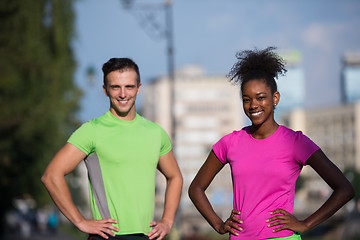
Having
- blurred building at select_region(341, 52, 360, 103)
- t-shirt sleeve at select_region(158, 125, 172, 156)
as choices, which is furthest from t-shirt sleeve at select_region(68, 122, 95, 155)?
blurred building at select_region(341, 52, 360, 103)

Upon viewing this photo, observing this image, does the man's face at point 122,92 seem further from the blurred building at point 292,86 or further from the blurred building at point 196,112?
the blurred building at point 196,112

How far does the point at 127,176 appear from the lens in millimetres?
4949

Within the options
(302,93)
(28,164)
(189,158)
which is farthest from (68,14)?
(189,158)

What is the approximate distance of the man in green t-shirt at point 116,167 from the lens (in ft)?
16.2

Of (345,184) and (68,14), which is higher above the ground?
(68,14)

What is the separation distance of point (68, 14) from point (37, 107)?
2.16m

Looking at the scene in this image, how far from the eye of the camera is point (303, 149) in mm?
4711

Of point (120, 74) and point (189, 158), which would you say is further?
point (189, 158)

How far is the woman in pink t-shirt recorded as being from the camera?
4.60m

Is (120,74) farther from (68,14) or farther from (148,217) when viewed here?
(68,14)

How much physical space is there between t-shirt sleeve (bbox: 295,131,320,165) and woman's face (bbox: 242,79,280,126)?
0.82 ft

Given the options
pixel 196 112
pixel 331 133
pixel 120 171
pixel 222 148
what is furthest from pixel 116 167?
pixel 196 112

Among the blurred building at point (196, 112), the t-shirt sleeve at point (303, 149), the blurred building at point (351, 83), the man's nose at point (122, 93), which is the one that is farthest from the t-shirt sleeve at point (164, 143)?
the blurred building at point (196, 112)

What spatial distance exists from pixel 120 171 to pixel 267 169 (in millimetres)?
1011
